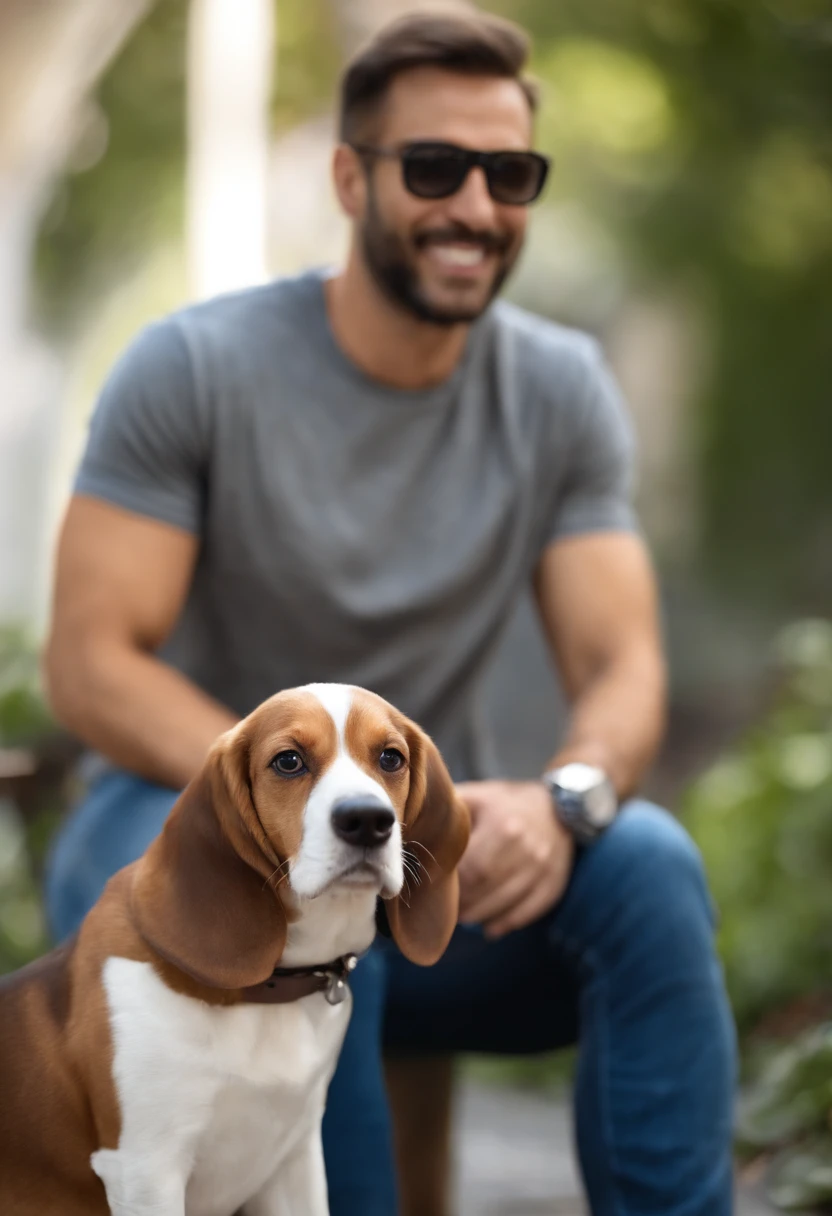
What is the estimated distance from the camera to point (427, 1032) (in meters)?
2.54

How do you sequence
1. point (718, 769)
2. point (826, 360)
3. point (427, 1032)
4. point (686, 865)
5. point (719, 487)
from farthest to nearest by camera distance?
point (719, 487) → point (826, 360) → point (718, 769) → point (427, 1032) → point (686, 865)

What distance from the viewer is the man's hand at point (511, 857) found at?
7.29 feet

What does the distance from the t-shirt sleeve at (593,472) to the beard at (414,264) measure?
0.35m

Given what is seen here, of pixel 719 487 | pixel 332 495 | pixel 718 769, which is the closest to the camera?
pixel 332 495

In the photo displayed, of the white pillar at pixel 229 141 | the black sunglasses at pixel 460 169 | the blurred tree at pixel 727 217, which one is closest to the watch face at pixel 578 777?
the black sunglasses at pixel 460 169

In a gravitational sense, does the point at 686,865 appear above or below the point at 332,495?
below

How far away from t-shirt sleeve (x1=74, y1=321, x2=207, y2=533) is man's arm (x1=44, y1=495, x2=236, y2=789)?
0.09 ft

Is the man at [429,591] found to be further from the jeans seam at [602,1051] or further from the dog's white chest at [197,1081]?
the dog's white chest at [197,1081]

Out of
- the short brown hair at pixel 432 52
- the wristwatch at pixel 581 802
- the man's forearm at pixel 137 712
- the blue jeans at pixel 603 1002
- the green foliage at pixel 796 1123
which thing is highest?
the short brown hair at pixel 432 52

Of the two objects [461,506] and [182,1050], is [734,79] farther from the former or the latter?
[182,1050]

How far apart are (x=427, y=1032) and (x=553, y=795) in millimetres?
475

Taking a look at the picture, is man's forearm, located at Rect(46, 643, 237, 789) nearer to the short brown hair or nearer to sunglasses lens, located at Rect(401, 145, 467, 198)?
sunglasses lens, located at Rect(401, 145, 467, 198)

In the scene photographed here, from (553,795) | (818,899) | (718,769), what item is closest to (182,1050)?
(553,795)

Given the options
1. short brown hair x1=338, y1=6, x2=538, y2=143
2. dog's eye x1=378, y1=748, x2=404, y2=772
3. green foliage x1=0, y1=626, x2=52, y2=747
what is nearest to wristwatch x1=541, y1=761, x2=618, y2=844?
dog's eye x1=378, y1=748, x2=404, y2=772
